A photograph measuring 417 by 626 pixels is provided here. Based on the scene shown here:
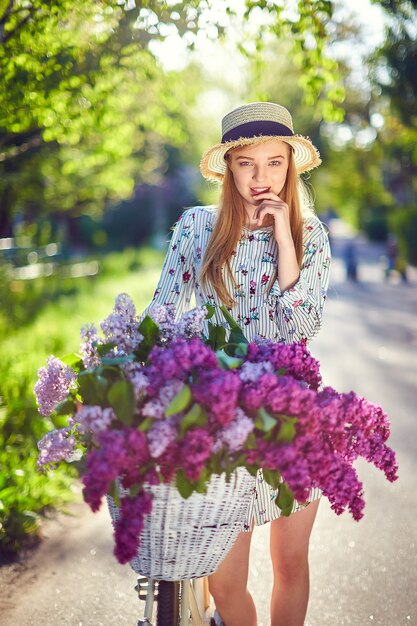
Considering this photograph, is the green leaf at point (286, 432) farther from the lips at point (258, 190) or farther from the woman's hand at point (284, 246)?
the lips at point (258, 190)

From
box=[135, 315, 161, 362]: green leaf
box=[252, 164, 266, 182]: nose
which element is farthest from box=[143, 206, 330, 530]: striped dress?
box=[135, 315, 161, 362]: green leaf

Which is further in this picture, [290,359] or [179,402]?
[290,359]

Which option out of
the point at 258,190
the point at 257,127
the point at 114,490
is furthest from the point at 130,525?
the point at 257,127

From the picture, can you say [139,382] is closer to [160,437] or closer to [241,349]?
[160,437]

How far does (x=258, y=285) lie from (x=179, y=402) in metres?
1.16

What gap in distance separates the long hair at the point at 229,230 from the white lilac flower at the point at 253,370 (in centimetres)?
90

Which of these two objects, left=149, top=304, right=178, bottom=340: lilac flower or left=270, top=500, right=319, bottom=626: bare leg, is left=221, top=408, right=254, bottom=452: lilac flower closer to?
left=149, top=304, right=178, bottom=340: lilac flower

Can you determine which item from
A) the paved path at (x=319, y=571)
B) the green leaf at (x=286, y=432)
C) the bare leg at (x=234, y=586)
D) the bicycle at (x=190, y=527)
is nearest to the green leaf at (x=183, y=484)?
the bicycle at (x=190, y=527)

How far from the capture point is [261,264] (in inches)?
111

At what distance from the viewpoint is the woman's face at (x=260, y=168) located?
2.74 meters

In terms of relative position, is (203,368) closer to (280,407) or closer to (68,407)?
(280,407)

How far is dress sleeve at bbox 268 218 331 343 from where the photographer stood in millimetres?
2541

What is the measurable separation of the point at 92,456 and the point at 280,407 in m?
0.46

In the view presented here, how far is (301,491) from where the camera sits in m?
1.77
